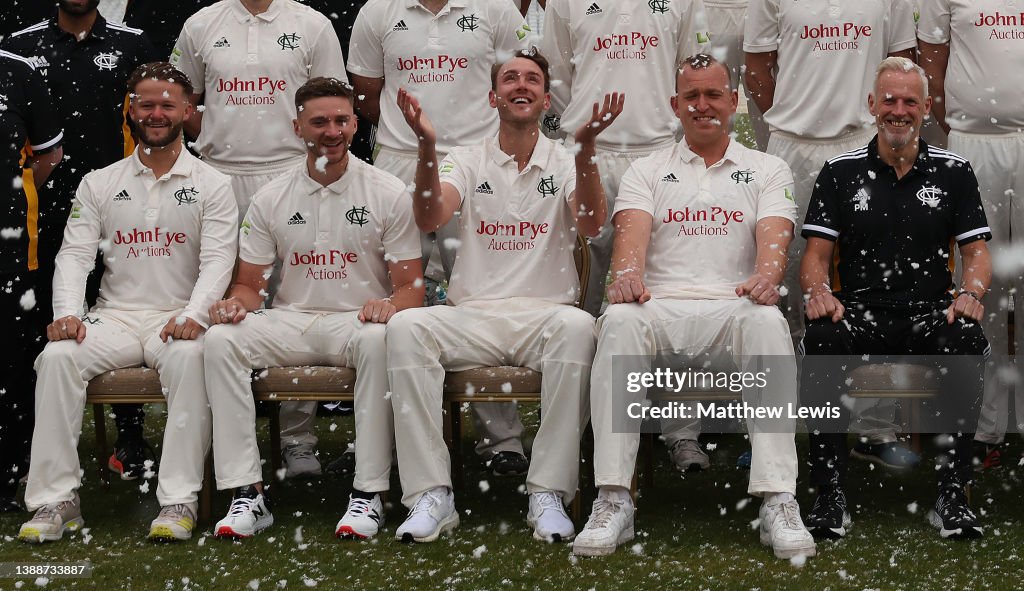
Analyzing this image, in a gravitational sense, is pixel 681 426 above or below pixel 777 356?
below

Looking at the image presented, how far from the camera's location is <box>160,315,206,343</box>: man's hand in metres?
5.97

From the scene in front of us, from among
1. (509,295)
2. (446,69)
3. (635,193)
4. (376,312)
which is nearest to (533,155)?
(635,193)

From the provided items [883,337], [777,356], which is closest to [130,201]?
[777,356]

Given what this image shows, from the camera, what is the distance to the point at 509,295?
6188 millimetres

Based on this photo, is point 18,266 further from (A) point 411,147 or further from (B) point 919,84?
(B) point 919,84

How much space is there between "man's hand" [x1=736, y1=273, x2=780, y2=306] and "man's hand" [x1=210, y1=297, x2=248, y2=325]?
86.9 inches

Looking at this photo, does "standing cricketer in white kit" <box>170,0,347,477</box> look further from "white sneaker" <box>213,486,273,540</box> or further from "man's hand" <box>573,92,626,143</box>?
"man's hand" <box>573,92,626,143</box>

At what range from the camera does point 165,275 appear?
642 centimetres

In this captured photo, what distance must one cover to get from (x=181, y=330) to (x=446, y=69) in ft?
6.55

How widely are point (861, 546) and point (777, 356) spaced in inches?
32.6

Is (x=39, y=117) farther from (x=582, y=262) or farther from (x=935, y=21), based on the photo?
(x=935, y=21)

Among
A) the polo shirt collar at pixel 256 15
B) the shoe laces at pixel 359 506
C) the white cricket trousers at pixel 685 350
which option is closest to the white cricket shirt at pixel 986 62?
the white cricket trousers at pixel 685 350

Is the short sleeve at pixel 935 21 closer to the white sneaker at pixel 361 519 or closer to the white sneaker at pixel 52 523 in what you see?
the white sneaker at pixel 361 519

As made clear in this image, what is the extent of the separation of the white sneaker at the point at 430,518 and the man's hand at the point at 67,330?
1.68 meters
